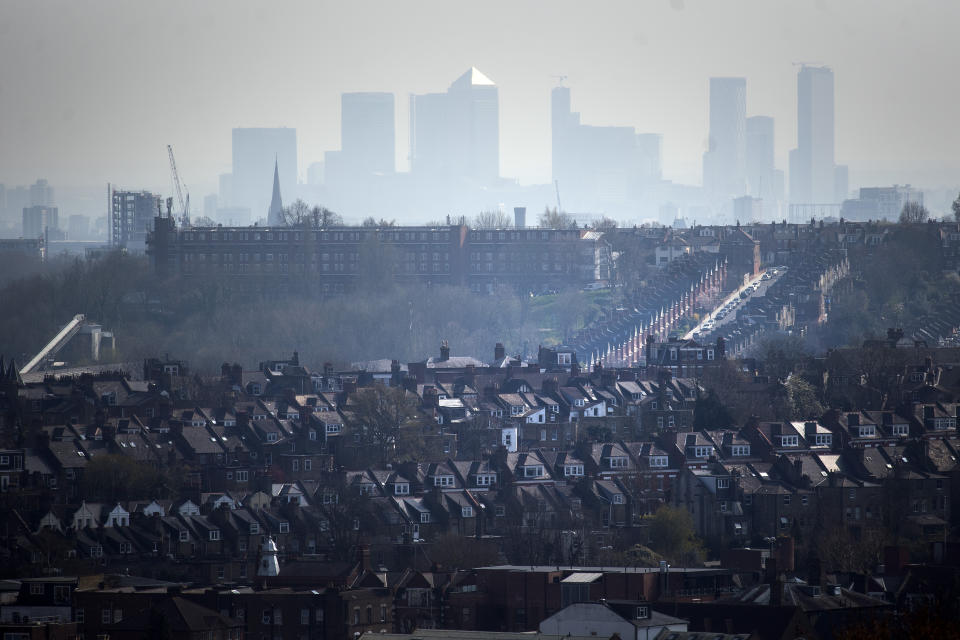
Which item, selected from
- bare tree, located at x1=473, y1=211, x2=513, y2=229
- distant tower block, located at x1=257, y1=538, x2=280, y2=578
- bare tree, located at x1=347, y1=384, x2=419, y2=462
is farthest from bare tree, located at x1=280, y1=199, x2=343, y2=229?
distant tower block, located at x1=257, y1=538, x2=280, y2=578

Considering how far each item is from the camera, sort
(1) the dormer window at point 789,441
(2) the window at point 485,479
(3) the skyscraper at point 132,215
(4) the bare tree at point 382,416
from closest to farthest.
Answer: (2) the window at point 485,479 → (1) the dormer window at point 789,441 → (4) the bare tree at point 382,416 → (3) the skyscraper at point 132,215

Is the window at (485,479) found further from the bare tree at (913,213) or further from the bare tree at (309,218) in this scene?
the bare tree at (913,213)

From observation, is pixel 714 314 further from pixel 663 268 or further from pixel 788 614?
pixel 788 614

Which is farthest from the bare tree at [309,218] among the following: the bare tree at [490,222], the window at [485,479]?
the window at [485,479]

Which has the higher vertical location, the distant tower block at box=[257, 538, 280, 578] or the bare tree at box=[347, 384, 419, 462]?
the bare tree at box=[347, 384, 419, 462]

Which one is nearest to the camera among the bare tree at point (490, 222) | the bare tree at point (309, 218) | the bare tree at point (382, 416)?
the bare tree at point (382, 416)

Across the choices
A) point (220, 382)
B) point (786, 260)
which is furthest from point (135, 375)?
point (786, 260)

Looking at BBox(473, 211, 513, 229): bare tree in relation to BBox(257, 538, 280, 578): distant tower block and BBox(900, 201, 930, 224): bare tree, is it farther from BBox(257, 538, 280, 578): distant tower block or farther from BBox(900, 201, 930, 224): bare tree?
BBox(257, 538, 280, 578): distant tower block

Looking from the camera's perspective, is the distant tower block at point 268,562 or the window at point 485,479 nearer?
the distant tower block at point 268,562

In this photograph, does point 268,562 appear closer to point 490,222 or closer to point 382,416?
point 382,416
